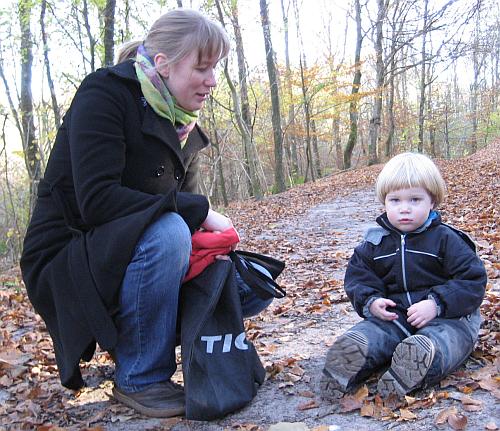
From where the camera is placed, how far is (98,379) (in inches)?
103

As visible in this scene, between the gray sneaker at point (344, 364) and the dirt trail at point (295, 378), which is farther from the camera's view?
the gray sneaker at point (344, 364)

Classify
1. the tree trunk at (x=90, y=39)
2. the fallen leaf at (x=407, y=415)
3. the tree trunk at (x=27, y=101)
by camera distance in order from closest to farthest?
the fallen leaf at (x=407, y=415)
the tree trunk at (x=90, y=39)
the tree trunk at (x=27, y=101)

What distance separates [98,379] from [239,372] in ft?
3.06

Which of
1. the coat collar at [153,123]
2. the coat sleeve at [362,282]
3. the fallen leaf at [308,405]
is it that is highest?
the coat collar at [153,123]

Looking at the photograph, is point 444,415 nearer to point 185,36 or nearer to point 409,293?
point 409,293

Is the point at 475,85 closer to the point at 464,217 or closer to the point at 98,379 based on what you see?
the point at 464,217

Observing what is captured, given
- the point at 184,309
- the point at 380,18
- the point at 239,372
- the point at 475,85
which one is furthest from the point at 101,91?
the point at 475,85

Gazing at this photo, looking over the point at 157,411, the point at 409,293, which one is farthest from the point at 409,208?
the point at 157,411

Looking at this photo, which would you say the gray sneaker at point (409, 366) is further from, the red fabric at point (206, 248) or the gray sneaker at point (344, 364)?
the red fabric at point (206, 248)

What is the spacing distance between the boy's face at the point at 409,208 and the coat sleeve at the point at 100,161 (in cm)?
98

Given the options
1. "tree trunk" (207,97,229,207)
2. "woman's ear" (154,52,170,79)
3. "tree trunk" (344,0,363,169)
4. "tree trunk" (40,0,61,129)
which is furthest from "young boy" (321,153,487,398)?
"tree trunk" (344,0,363,169)

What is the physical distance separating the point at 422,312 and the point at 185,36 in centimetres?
151

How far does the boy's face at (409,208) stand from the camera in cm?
225

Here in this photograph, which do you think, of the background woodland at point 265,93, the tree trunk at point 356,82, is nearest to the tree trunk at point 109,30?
the background woodland at point 265,93
